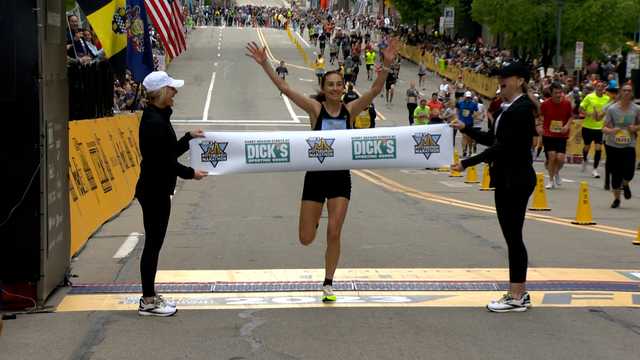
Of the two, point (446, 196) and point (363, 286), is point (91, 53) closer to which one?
point (446, 196)

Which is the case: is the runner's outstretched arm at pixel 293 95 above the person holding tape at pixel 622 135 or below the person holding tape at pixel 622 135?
above

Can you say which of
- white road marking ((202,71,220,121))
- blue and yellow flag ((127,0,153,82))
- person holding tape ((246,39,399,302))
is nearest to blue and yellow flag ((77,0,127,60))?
blue and yellow flag ((127,0,153,82))

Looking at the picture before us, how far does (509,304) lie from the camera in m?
8.63

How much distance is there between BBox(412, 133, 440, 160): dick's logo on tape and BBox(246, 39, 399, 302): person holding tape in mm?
569

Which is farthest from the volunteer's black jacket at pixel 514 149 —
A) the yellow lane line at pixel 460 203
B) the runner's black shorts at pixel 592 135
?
the runner's black shorts at pixel 592 135

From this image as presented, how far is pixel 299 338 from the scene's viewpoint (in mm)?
7715

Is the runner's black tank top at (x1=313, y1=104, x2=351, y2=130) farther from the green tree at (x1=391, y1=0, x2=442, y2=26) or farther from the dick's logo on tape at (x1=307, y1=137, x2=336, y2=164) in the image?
the green tree at (x1=391, y1=0, x2=442, y2=26)

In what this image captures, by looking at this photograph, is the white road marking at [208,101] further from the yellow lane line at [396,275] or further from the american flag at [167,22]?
the yellow lane line at [396,275]

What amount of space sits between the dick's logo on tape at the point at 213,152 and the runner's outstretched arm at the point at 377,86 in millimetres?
1158

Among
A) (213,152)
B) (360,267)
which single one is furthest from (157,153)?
(360,267)

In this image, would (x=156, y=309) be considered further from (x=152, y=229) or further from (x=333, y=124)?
(x=333, y=124)

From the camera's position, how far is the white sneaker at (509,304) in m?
8.62

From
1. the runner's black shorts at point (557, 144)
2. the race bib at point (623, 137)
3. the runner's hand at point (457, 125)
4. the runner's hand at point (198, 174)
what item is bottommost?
the runner's black shorts at point (557, 144)

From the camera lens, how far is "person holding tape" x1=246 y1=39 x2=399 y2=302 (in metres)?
9.03
